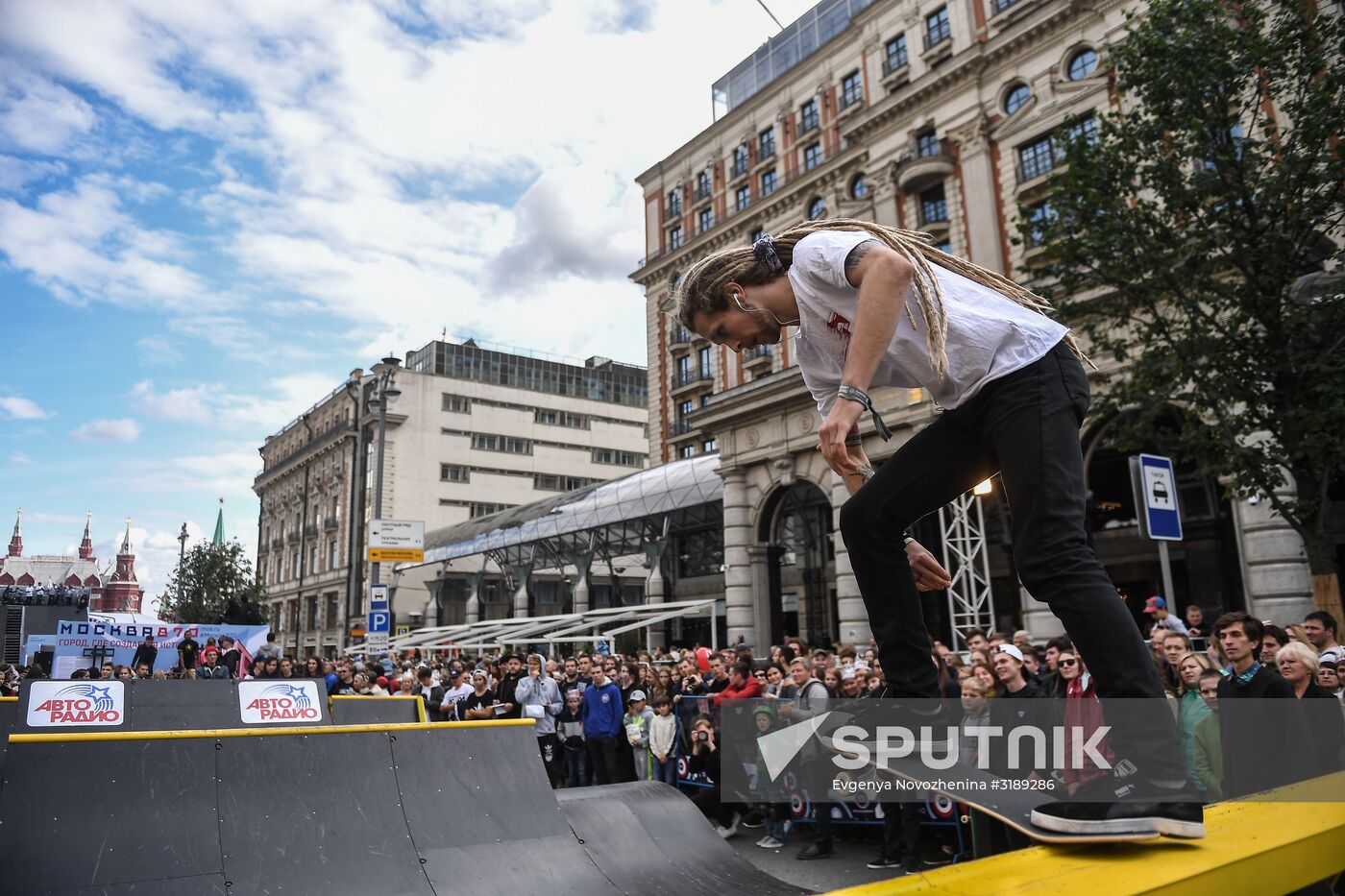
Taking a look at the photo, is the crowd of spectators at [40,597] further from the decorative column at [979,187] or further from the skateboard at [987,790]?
the skateboard at [987,790]

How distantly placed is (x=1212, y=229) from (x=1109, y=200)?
4.91 feet

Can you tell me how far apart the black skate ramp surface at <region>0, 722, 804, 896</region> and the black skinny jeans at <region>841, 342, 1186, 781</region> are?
7.61ft

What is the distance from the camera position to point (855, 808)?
28.5 ft

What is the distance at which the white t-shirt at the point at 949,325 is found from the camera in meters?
2.29

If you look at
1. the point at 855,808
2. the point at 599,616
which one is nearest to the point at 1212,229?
the point at 855,808

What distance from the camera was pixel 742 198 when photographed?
137ft

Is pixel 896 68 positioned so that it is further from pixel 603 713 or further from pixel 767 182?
pixel 603 713

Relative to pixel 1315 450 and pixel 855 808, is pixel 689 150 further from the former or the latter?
pixel 855 808

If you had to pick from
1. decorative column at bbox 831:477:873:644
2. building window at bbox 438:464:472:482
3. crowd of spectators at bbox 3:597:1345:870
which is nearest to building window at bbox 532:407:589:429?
building window at bbox 438:464:472:482

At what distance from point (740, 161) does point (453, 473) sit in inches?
1318

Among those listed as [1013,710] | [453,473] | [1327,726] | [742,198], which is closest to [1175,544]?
[1327,726]

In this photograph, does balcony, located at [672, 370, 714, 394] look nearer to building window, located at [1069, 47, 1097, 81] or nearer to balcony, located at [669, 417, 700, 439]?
balcony, located at [669, 417, 700, 439]

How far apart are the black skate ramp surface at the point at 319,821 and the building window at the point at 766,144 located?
39241 mm

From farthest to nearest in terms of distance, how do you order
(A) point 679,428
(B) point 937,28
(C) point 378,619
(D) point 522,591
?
(A) point 679,428
(D) point 522,591
(B) point 937,28
(C) point 378,619
